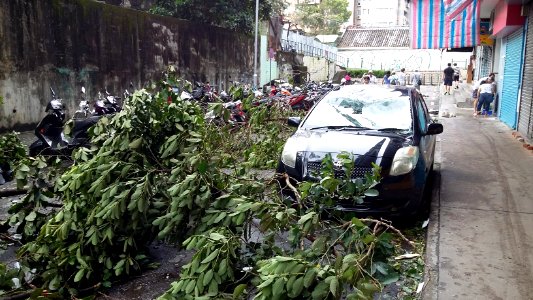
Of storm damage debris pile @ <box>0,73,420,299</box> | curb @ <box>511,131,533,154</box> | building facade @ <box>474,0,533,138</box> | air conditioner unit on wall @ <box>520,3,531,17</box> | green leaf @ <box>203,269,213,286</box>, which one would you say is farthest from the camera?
air conditioner unit on wall @ <box>520,3,531,17</box>

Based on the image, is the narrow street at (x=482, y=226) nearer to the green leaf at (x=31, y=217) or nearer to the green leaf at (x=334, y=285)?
the green leaf at (x=334, y=285)

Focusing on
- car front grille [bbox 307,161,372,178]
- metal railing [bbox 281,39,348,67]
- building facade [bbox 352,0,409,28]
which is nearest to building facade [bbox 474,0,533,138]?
car front grille [bbox 307,161,372,178]

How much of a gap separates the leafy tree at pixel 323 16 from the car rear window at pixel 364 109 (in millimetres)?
46996

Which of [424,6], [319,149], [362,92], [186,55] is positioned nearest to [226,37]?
[186,55]

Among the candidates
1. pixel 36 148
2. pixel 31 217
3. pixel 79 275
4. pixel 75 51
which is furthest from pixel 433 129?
pixel 75 51

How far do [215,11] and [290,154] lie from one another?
15215mm

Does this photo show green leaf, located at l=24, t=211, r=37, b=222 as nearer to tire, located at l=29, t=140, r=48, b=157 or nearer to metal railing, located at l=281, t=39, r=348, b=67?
tire, located at l=29, t=140, r=48, b=157

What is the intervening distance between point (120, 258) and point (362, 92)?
13.7 feet

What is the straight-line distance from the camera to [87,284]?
12.8 ft

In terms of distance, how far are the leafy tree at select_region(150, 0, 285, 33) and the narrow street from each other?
42.3 feet

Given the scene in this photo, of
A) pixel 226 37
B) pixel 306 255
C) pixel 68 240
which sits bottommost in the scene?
pixel 68 240

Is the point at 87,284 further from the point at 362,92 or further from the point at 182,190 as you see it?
the point at 362,92

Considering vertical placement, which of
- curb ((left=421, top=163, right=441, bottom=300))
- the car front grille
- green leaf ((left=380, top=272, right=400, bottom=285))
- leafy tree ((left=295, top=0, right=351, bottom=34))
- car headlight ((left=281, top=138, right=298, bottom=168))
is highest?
leafy tree ((left=295, top=0, right=351, bottom=34))

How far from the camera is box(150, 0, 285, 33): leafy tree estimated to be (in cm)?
1888
